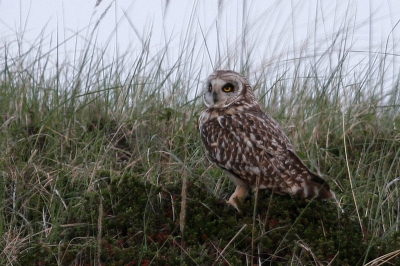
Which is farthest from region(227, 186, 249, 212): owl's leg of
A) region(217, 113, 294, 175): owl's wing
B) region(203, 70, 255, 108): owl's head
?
region(203, 70, 255, 108): owl's head

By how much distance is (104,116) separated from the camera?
5496 mm

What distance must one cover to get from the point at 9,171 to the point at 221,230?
142cm

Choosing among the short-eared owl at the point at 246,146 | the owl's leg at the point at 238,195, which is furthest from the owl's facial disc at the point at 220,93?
the owl's leg at the point at 238,195

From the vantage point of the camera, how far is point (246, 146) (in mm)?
4473

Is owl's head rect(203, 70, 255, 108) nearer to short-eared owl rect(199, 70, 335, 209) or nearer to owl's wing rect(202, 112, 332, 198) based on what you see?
short-eared owl rect(199, 70, 335, 209)

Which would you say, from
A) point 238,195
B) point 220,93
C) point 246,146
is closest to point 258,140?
Answer: point 246,146

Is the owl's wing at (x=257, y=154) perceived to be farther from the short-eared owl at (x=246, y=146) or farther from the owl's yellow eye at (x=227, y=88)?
the owl's yellow eye at (x=227, y=88)

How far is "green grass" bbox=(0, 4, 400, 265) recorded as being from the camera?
13.2 ft

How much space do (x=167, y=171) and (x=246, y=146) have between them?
0.58 meters

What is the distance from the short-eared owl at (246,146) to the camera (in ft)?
14.1

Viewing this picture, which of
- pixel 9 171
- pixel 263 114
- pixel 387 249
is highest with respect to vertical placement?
pixel 263 114

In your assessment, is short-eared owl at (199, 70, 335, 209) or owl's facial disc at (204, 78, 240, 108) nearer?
short-eared owl at (199, 70, 335, 209)

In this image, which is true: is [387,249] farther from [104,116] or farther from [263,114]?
[104,116]

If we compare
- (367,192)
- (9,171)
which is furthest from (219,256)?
(9,171)
